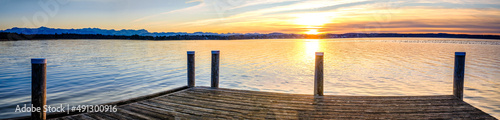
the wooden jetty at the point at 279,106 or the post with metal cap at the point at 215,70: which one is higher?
the post with metal cap at the point at 215,70

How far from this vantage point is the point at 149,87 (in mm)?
14109

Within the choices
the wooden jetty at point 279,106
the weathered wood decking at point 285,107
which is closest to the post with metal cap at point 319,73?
the wooden jetty at point 279,106

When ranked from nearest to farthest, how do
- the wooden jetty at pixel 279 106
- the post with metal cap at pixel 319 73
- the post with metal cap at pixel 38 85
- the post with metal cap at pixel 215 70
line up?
the post with metal cap at pixel 38 85, the wooden jetty at pixel 279 106, the post with metal cap at pixel 319 73, the post with metal cap at pixel 215 70

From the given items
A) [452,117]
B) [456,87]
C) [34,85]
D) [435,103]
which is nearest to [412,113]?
[452,117]

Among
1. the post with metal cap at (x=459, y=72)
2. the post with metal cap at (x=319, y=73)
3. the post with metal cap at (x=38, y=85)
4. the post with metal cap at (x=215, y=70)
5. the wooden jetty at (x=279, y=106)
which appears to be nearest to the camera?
the post with metal cap at (x=38, y=85)

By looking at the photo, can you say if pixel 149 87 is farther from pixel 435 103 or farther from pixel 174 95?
pixel 435 103

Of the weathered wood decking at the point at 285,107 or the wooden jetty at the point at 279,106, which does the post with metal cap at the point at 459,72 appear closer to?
the wooden jetty at the point at 279,106

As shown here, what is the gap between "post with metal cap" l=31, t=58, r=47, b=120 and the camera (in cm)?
511

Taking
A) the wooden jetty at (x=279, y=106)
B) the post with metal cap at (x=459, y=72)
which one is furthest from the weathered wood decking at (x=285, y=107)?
the post with metal cap at (x=459, y=72)

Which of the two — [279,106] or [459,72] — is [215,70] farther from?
[459,72]

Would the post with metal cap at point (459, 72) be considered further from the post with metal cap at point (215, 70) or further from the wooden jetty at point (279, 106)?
the post with metal cap at point (215, 70)

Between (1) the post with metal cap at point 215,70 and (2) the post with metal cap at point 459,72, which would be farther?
(1) the post with metal cap at point 215,70

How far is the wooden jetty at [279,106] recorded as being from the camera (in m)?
5.56

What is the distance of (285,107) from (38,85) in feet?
14.8
